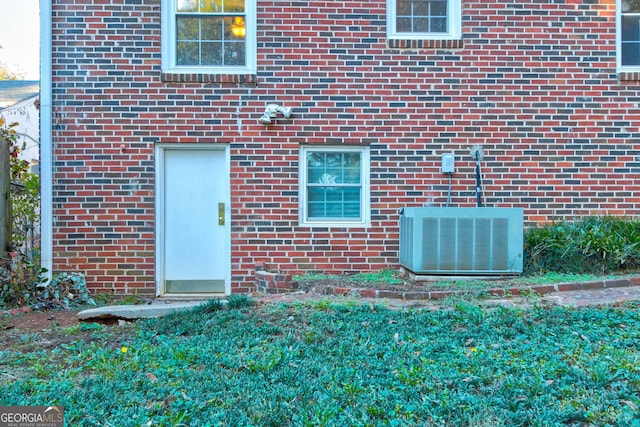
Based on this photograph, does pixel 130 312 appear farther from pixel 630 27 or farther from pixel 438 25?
pixel 630 27

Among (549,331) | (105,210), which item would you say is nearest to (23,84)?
(105,210)

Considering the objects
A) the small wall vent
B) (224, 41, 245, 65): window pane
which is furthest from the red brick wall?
the small wall vent

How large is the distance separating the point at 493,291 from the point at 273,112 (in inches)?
131

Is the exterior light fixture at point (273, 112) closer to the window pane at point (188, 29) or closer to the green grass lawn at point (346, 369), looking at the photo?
the window pane at point (188, 29)

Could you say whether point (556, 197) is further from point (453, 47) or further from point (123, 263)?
point (123, 263)

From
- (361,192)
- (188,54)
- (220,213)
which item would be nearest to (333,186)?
(361,192)

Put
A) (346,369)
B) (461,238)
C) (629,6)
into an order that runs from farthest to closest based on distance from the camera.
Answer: (629,6) < (461,238) < (346,369)

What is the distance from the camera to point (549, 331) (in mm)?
3773

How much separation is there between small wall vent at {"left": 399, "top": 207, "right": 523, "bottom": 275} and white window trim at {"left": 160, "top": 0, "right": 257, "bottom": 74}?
9.39ft

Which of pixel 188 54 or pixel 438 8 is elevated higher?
pixel 438 8

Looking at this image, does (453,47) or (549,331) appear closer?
(549,331)

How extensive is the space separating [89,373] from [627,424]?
9.86 ft

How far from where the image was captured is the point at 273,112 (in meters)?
6.36

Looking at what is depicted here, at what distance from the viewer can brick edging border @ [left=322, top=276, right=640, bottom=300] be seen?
5.02 metres
